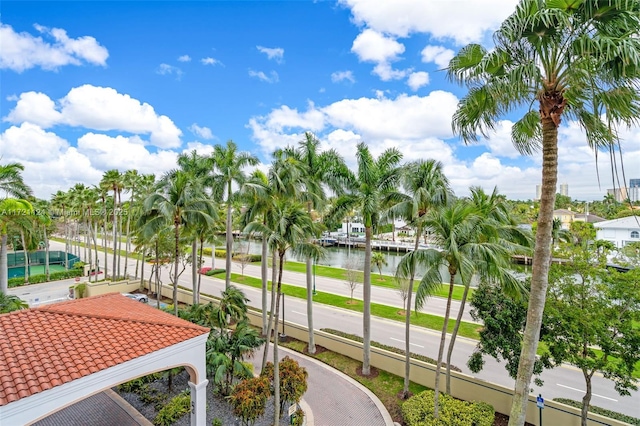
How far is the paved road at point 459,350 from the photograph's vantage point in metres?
14.1

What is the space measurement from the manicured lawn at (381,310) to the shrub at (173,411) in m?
12.2

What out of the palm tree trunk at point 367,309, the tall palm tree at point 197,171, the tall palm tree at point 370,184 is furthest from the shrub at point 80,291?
the tall palm tree at point 370,184

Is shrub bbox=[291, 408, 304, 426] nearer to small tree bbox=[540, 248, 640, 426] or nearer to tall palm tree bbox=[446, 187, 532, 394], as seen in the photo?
tall palm tree bbox=[446, 187, 532, 394]

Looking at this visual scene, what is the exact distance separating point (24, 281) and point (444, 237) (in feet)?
142

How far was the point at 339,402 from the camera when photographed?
43.0 feet

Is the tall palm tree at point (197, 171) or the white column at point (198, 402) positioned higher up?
the tall palm tree at point (197, 171)

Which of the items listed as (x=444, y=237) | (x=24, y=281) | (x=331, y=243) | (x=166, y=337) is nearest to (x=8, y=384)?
(x=166, y=337)

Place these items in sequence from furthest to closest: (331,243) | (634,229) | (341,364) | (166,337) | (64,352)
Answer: (331,243) → (634,229) → (341,364) → (166,337) → (64,352)

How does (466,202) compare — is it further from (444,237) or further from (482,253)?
(482,253)

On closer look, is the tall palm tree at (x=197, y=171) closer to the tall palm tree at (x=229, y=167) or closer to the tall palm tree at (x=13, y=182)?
the tall palm tree at (x=229, y=167)

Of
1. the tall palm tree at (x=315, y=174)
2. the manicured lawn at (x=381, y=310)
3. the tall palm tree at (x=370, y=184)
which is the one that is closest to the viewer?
the tall palm tree at (x=370, y=184)

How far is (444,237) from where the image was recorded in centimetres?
1084

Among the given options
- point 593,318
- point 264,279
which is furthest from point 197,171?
point 593,318

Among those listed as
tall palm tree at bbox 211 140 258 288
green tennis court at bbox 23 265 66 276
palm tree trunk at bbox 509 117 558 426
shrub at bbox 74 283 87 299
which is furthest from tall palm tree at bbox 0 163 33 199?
green tennis court at bbox 23 265 66 276
